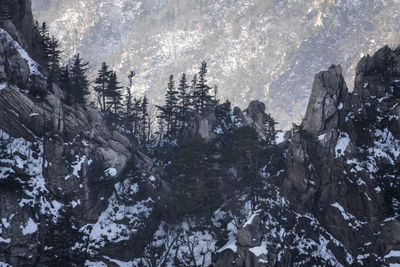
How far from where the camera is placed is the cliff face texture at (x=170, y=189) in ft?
166

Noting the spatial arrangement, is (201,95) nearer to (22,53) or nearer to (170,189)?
(170,189)

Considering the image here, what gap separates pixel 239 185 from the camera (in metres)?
63.6

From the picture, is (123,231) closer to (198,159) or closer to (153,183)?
(153,183)

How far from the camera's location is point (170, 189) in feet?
→ 208

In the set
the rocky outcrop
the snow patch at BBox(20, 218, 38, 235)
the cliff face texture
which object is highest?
the rocky outcrop

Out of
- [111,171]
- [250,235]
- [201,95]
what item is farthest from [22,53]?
[250,235]

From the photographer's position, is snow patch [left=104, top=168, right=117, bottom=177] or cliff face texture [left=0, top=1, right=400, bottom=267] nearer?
cliff face texture [left=0, top=1, right=400, bottom=267]

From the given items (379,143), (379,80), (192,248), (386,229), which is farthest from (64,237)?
(379,80)

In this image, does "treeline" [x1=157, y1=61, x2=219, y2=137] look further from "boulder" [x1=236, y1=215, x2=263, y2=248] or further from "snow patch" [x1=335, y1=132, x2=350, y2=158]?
"boulder" [x1=236, y1=215, x2=263, y2=248]

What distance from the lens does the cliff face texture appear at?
166ft

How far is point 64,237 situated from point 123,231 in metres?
7.78

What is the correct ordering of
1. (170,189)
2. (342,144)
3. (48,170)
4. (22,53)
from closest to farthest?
(48,170)
(22,53)
(342,144)
(170,189)

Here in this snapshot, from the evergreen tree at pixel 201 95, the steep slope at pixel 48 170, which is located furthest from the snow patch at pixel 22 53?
the evergreen tree at pixel 201 95

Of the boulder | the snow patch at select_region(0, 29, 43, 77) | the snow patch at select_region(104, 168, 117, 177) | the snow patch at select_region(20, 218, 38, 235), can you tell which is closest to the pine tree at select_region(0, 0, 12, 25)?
the snow patch at select_region(0, 29, 43, 77)
